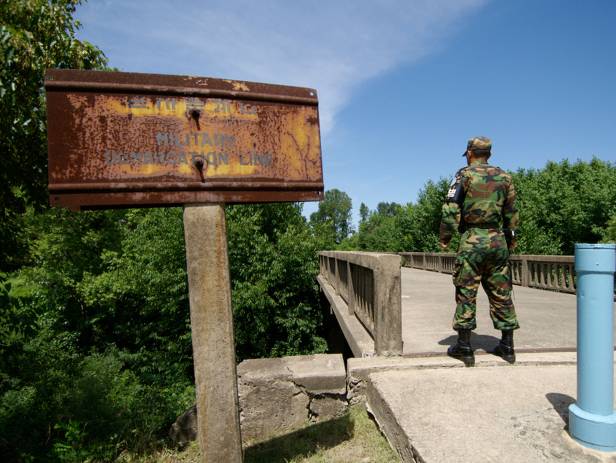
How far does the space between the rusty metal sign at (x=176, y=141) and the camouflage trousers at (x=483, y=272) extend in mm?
1796

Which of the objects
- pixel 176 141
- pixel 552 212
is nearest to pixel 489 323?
pixel 176 141

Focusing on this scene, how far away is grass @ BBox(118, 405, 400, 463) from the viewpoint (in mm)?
2660

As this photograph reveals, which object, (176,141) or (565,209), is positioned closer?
(176,141)

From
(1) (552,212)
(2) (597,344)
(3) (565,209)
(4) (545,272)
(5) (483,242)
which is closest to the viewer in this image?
(2) (597,344)

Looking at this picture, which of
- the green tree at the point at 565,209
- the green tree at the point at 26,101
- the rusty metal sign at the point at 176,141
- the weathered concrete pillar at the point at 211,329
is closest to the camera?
the rusty metal sign at the point at 176,141

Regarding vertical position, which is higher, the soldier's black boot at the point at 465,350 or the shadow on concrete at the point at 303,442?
the soldier's black boot at the point at 465,350

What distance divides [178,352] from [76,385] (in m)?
3.47

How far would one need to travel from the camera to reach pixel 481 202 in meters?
3.26

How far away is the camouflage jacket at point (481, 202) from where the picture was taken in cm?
325

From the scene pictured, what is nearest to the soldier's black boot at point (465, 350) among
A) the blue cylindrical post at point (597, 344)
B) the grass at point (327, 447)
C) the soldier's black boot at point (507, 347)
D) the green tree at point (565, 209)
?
the soldier's black boot at point (507, 347)

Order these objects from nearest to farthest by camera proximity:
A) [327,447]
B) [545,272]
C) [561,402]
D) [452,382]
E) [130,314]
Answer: [561,402]
[327,447]
[452,382]
[545,272]
[130,314]

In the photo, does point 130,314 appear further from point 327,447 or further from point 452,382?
point 452,382

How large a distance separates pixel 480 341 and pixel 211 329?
3.27 meters

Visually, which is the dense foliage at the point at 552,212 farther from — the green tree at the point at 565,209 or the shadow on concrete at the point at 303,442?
the shadow on concrete at the point at 303,442
